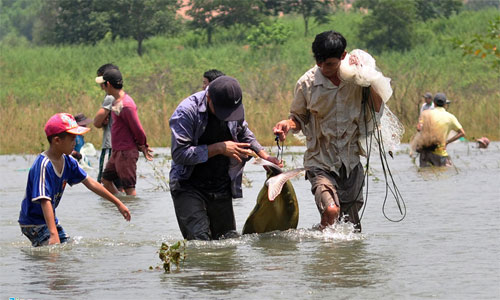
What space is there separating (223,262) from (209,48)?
42.5 m

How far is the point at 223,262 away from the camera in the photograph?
7223 millimetres

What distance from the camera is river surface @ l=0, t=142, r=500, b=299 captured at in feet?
20.1

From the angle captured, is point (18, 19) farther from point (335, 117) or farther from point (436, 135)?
point (335, 117)

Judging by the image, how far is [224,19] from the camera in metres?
52.7

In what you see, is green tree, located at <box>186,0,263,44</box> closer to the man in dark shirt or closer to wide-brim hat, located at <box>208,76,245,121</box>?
the man in dark shirt

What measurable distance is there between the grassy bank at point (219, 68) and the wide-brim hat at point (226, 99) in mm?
13746

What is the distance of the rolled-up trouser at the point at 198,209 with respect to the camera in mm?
7363

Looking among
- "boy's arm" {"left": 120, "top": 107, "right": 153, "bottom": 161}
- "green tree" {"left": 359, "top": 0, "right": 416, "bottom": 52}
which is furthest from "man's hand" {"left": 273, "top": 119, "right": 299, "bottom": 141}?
"green tree" {"left": 359, "top": 0, "right": 416, "bottom": 52}

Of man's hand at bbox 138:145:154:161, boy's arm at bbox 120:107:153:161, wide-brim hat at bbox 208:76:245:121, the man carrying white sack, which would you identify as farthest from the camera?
boy's arm at bbox 120:107:153:161

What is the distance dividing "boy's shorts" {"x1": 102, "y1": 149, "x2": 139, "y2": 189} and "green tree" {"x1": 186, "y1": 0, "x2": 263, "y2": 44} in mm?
40386

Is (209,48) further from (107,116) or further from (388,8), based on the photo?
(107,116)

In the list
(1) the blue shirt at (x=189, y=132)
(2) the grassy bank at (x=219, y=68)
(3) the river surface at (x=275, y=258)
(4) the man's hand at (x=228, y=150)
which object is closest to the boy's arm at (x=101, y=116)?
(3) the river surface at (x=275, y=258)

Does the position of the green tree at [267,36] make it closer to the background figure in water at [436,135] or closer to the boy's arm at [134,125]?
A: the background figure in water at [436,135]

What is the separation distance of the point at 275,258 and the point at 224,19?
4602 centimetres
